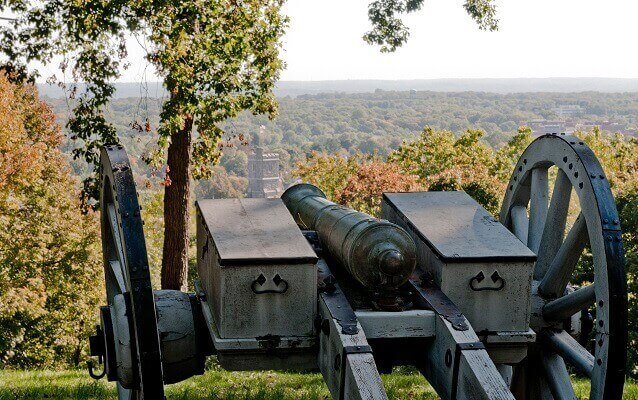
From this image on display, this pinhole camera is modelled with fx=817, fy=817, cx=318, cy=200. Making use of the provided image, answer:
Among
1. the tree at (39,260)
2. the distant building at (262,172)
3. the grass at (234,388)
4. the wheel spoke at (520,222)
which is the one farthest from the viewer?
the distant building at (262,172)

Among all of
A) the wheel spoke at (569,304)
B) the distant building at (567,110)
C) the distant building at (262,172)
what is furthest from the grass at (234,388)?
the distant building at (567,110)

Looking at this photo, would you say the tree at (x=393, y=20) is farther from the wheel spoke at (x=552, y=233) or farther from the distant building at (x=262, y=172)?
the distant building at (x=262, y=172)

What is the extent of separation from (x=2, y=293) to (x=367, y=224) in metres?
16.3

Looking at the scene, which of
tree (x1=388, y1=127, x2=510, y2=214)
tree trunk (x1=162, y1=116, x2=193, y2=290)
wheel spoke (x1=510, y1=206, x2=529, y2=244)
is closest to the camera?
wheel spoke (x1=510, y1=206, x2=529, y2=244)

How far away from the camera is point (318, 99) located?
4181 inches

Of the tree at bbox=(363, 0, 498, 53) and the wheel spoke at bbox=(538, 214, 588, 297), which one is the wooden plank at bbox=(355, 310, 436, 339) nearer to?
the wheel spoke at bbox=(538, 214, 588, 297)

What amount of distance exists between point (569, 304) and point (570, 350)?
0.25 metres

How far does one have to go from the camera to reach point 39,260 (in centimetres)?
2136

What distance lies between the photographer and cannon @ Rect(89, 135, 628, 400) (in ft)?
12.2

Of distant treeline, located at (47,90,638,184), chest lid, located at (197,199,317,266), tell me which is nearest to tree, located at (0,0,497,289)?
chest lid, located at (197,199,317,266)

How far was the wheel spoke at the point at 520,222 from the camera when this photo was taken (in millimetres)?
5402

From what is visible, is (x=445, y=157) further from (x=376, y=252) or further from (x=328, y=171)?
(x=376, y=252)

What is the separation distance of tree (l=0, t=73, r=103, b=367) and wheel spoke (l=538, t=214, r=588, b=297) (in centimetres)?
1569

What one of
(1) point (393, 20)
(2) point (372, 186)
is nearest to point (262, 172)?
(2) point (372, 186)
